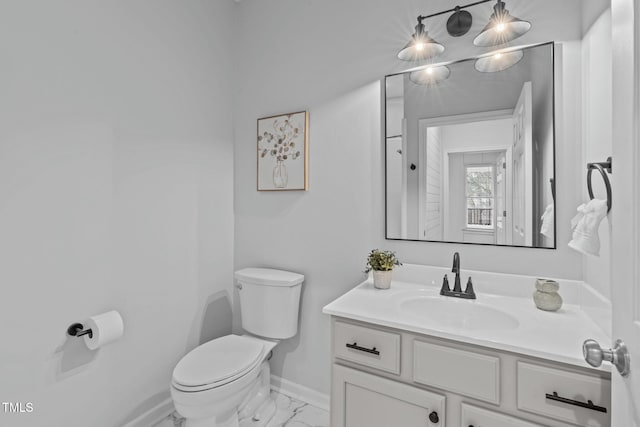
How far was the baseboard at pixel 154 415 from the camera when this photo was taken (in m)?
1.67

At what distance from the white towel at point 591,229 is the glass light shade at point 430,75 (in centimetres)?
91

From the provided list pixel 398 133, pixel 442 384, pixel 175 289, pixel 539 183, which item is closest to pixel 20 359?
pixel 175 289

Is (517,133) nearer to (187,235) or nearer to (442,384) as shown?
(442,384)

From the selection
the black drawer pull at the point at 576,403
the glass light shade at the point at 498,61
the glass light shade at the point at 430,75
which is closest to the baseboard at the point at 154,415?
the black drawer pull at the point at 576,403

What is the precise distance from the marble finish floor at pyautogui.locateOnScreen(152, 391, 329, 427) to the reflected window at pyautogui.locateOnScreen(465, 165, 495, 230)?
1.37 metres

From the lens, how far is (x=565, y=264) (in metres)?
1.31

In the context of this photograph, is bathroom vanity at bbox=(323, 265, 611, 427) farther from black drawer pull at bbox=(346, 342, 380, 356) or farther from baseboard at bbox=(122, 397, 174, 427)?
baseboard at bbox=(122, 397, 174, 427)

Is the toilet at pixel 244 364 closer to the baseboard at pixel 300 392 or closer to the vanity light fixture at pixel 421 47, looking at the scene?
the baseboard at pixel 300 392

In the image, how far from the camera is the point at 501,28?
52.4 inches

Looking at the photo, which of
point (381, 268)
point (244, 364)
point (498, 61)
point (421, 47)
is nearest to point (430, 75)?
point (421, 47)

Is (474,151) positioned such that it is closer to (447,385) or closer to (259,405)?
(447,385)

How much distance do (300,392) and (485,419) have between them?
1.28 meters

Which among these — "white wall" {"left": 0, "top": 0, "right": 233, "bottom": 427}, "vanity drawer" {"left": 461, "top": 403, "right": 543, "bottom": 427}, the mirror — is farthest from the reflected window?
"white wall" {"left": 0, "top": 0, "right": 233, "bottom": 427}

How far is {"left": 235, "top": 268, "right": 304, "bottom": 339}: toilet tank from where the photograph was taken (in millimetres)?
1851
